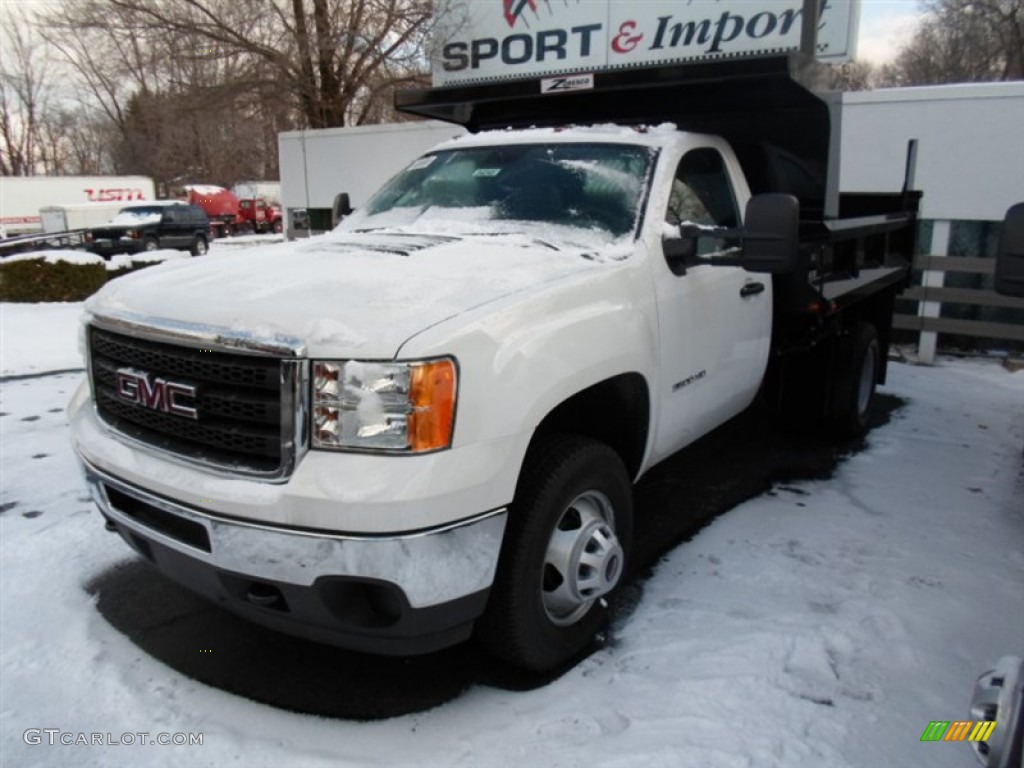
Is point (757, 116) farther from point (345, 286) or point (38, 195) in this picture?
point (38, 195)

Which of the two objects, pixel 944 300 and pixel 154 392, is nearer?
pixel 154 392

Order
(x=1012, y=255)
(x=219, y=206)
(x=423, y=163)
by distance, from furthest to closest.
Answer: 1. (x=219, y=206)
2. (x=423, y=163)
3. (x=1012, y=255)

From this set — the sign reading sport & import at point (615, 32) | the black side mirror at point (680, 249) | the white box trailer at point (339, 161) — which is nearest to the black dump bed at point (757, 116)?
the black side mirror at point (680, 249)

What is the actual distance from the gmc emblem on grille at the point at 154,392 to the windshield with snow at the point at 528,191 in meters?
1.61

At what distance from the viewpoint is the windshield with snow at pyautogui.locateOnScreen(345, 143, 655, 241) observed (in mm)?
3707

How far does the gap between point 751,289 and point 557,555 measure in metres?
2.08

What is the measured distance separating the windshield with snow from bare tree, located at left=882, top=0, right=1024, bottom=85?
156ft

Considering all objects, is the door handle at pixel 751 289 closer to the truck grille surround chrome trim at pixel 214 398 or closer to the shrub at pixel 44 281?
the truck grille surround chrome trim at pixel 214 398

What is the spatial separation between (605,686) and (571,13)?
8904 millimetres

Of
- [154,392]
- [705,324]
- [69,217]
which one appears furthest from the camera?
[69,217]

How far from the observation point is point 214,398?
8.52 feet

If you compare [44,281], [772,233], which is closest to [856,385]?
[772,233]

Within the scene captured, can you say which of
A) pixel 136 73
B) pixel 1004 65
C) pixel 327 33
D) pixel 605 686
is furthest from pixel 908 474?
pixel 1004 65

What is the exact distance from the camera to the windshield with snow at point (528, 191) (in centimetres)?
371
